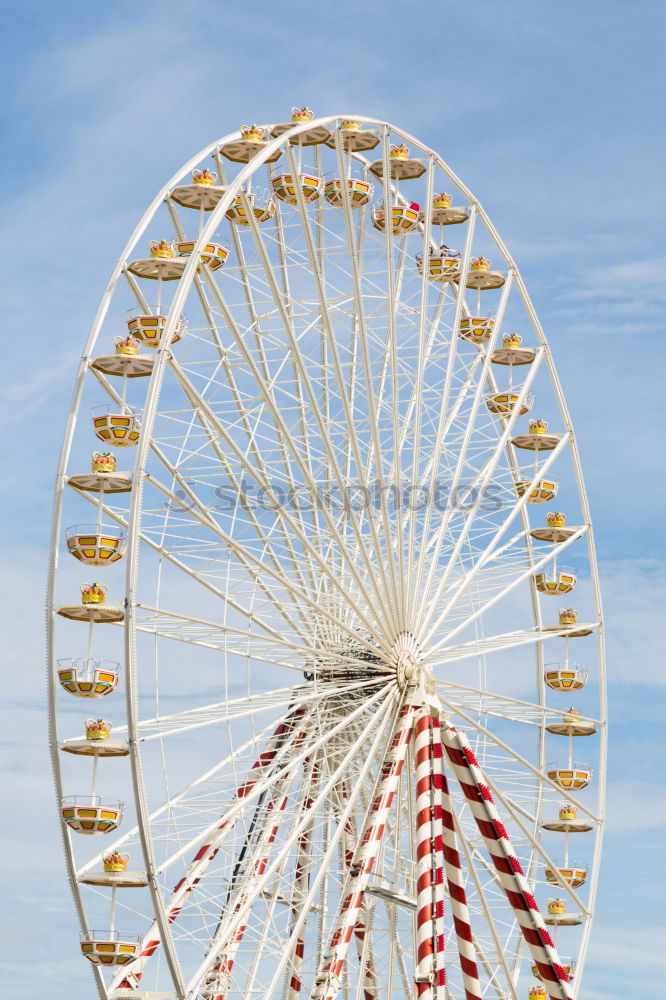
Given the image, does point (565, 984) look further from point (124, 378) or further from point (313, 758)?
point (124, 378)

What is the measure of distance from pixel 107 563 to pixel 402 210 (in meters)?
8.67

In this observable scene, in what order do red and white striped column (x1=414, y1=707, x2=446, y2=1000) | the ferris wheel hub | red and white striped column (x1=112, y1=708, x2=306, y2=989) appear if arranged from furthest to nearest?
the ferris wheel hub → red and white striped column (x1=112, y1=708, x2=306, y2=989) → red and white striped column (x1=414, y1=707, x2=446, y2=1000)

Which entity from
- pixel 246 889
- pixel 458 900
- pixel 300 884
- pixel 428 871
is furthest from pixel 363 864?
pixel 300 884

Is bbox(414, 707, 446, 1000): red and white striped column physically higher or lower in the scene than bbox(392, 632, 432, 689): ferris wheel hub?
lower

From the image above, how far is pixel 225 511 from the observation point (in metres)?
32.0

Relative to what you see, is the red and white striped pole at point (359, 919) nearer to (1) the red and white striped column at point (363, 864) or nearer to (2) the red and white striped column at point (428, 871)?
(1) the red and white striped column at point (363, 864)

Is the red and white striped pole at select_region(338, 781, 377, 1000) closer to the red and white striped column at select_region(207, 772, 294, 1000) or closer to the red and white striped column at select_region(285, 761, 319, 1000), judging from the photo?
the red and white striped column at select_region(285, 761, 319, 1000)

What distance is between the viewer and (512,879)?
31453 mm

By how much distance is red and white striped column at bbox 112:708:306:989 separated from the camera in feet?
101

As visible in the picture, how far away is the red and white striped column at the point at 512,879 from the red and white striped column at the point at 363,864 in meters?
1.12

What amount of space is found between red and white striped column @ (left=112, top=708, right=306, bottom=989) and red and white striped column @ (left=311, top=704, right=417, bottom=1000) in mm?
1969

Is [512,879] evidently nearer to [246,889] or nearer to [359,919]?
[359,919]

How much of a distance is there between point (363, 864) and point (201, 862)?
10.7 feet

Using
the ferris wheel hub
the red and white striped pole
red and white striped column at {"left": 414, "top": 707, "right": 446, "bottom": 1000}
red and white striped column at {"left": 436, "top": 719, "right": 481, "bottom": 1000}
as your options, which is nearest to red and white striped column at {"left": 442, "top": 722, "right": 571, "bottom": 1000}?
red and white striped column at {"left": 436, "top": 719, "right": 481, "bottom": 1000}
